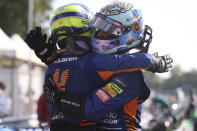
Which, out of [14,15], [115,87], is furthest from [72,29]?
[14,15]

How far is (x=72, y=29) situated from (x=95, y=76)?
1.26 feet

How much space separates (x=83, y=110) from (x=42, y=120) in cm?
405

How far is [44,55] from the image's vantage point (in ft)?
7.49

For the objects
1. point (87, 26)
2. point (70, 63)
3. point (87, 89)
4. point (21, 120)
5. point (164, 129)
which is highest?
point (87, 26)

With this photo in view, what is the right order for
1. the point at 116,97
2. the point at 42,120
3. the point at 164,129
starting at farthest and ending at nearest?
1. the point at 42,120
2. the point at 164,129
3. the point at 116,97

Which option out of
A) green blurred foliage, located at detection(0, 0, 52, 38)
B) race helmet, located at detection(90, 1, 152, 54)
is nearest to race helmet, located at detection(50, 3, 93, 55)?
race helmet, located at detection(90, 1, 152, 54)

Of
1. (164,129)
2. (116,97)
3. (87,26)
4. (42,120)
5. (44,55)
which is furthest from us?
(42,120)

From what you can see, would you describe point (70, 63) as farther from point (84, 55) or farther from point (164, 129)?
point (164, 129)

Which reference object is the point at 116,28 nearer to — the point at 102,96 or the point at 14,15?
the point at 102,96

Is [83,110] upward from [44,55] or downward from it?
downward

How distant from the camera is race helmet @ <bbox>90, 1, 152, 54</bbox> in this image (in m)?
2.00

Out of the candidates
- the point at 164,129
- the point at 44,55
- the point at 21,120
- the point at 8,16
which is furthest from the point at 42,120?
the point at 8,16

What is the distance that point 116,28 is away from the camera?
2016mm

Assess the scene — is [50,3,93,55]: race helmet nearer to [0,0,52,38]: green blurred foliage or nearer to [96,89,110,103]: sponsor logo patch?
[96,89,110,103]: sponsor logo patch
